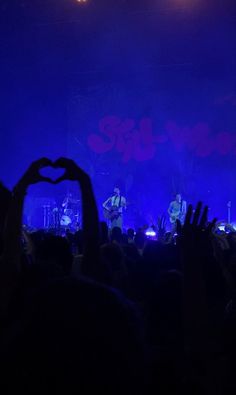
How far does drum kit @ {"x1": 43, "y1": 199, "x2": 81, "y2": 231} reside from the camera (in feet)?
56.7

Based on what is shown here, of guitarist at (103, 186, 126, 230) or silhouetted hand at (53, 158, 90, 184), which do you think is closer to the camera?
silhouetted hand at (53, 158, 90, 184)

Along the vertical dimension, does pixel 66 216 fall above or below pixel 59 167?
above

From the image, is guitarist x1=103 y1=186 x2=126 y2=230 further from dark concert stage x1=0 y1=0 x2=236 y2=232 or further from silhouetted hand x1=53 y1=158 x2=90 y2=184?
silhouetted hand x1=53 y1=158 x2=90 y2=184

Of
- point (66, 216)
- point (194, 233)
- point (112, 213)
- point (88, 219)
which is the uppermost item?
point (66, 216)

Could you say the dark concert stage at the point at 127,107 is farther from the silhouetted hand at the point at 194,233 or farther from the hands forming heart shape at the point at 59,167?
the silhouetted hand at the point at 194,233

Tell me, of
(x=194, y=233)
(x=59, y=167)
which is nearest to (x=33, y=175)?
(x=59, y=167)

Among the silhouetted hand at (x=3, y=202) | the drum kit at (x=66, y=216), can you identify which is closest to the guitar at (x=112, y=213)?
the drum kit at (x=66, y=216)

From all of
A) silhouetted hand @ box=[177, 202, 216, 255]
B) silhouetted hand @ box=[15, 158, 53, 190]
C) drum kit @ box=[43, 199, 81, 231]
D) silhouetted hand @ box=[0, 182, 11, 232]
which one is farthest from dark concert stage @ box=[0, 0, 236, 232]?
silhouetted hand @ box=[177, 202, 216, 255]

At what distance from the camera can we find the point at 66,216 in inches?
696

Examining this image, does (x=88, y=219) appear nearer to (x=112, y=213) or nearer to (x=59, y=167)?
(x=59, y=167)

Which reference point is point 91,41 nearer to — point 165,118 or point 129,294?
point 165,118

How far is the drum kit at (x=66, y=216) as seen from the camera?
17.3 m

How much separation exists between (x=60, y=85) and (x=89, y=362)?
20.9 meters

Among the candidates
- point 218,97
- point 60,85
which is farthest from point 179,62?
point 60,85
